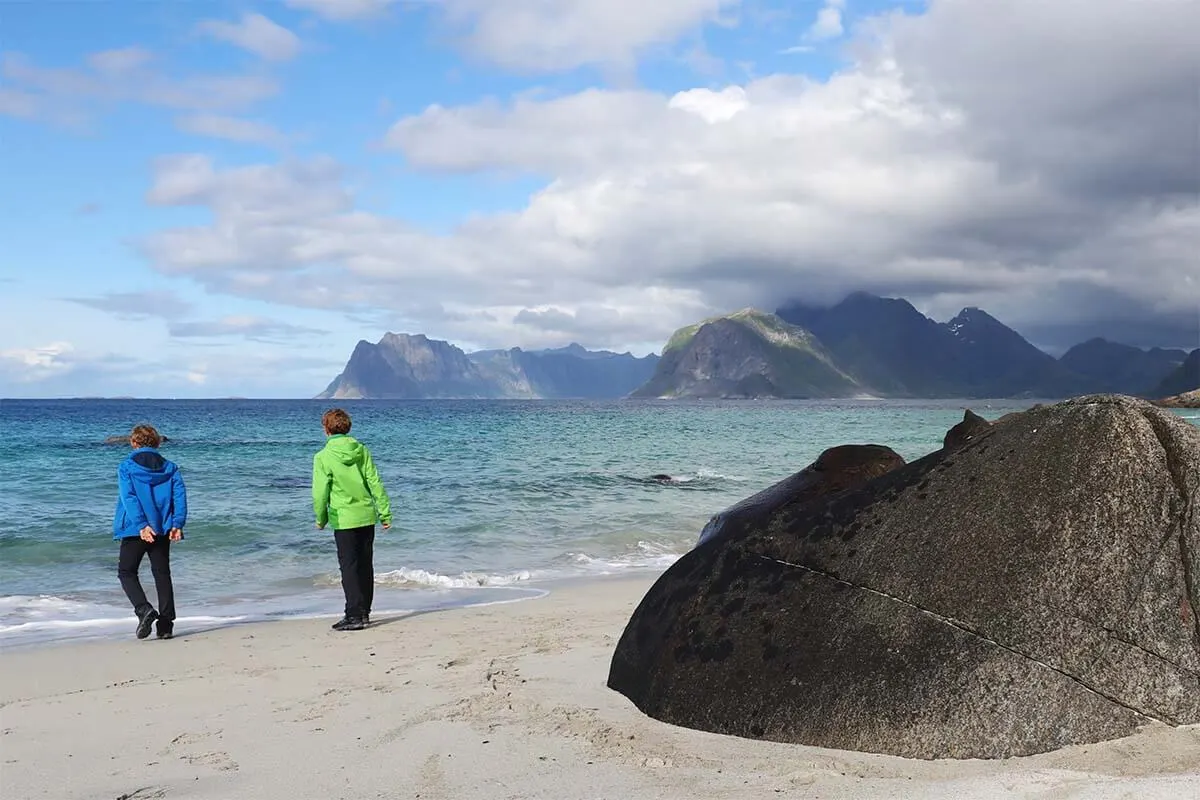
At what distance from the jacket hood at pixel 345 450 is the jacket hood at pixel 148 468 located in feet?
6.27

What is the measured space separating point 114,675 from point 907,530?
724 cm

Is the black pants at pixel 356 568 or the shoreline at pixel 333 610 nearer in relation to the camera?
the shoreline at pixel 333 610

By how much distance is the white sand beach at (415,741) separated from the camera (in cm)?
439

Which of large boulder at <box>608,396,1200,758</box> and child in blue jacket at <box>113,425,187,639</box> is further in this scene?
child in blue jacket at <box>113,425,187,639</box>

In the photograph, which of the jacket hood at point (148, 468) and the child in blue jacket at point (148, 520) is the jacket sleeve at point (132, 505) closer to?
the child in blue jacket at point (148, 520)

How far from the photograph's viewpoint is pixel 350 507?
10.8 m

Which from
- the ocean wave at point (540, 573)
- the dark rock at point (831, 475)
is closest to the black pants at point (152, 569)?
the ocean wave at point (540, 573)

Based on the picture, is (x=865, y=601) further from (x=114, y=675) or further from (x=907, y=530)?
(x=114, y=675)

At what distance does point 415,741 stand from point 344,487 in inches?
221

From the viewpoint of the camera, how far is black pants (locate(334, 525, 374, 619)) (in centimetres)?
1062

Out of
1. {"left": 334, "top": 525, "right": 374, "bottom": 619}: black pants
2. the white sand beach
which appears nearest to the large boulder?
the white sand beach

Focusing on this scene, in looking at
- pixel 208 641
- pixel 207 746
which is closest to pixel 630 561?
pixel 208 641

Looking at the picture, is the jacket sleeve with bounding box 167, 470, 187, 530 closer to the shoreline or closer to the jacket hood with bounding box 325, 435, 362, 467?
the shoreline

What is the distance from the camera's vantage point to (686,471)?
118ft
